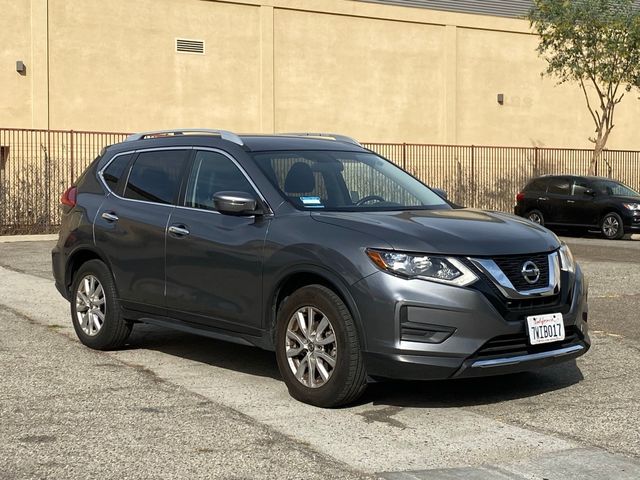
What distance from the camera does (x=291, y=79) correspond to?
31969 mm

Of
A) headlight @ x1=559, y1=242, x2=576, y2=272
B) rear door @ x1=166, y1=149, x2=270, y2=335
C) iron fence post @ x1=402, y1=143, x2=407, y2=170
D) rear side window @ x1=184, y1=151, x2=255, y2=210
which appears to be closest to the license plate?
headlight @ x1=559, y1=242, x2=576, y2=272

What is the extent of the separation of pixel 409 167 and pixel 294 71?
4.63 m

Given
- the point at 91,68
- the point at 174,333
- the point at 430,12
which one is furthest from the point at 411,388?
the point at 430,12

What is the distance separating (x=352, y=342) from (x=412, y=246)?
687 millimetres

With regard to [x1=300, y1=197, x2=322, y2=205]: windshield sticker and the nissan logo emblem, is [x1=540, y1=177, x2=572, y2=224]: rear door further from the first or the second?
the nissan logo emblem

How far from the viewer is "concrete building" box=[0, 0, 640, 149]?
1104 inches

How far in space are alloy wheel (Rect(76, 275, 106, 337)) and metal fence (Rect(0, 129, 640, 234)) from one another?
56.3 feet

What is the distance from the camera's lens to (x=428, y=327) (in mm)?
6184

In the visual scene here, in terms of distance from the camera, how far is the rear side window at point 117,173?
8593 mm

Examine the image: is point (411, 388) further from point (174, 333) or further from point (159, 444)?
point (174, 333)

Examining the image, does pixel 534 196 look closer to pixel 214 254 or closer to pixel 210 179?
pixel 210 179

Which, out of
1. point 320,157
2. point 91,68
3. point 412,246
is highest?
point 91,68

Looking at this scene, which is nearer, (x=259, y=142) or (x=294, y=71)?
(x=259, y=142)

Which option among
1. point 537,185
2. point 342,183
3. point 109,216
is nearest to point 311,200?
point 342,183
